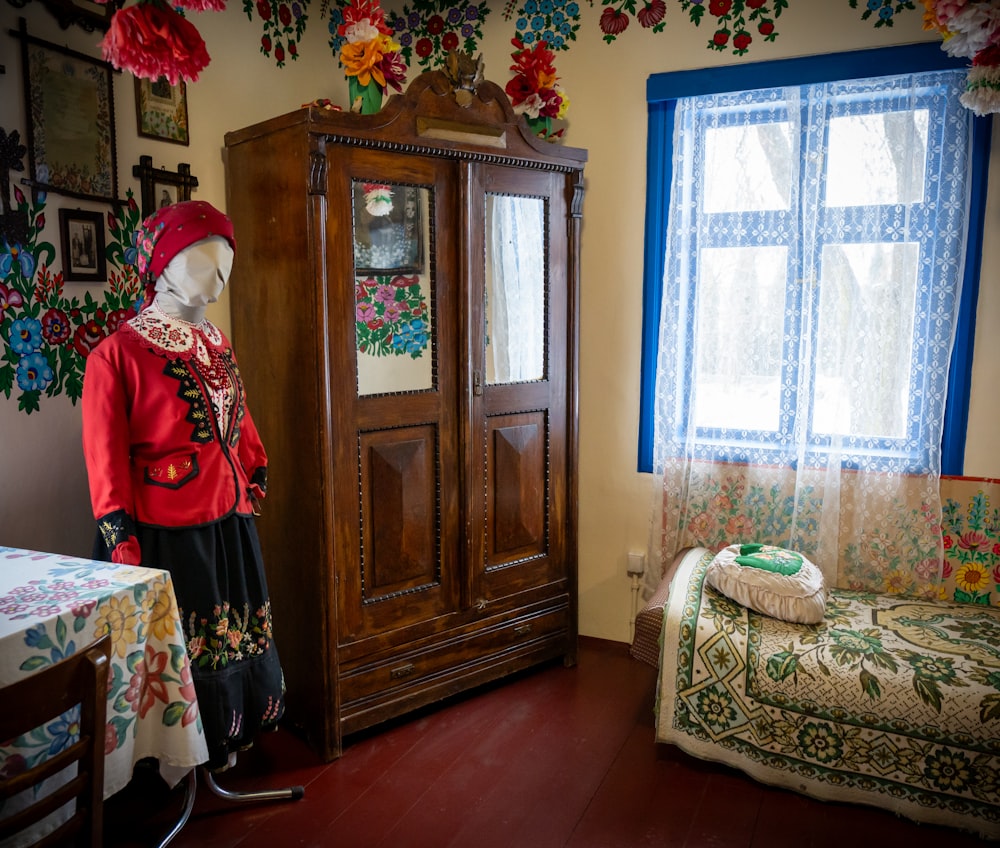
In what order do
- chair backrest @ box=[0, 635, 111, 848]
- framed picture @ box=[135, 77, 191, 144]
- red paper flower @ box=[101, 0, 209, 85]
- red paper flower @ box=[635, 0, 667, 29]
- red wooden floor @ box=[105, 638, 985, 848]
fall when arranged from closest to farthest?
chair backrest @ box=[0, 635, 111, 848], red paper flower @ box=[101, 0, 209, 85], red wooden floor @ box=[105, 638, 985, 848], framed picture @ box=[135, 77, 191, 144], red paper flower @ box=[635, 0, 667, 29]

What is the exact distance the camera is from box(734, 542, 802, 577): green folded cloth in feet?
8.46

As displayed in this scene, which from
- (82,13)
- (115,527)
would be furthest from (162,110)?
(115,527)

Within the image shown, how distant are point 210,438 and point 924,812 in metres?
2.08

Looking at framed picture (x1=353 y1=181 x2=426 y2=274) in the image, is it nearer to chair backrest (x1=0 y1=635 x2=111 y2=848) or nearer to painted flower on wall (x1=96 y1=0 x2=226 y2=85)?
painted flower on wall (x1=96 y1=0 x2=226 y2=85)

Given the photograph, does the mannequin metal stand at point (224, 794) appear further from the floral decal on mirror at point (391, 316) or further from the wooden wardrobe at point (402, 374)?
the floral decal on mirror at point (391, 316)

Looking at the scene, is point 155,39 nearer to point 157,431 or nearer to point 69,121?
point 69,121

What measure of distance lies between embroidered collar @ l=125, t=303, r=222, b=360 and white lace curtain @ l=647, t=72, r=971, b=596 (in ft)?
5.51

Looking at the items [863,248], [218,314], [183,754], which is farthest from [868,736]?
[218,314]

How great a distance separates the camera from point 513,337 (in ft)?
9.40

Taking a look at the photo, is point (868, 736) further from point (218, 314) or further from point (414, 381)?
point (218, 314)

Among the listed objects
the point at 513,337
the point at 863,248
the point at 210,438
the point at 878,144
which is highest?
the point at 878,144

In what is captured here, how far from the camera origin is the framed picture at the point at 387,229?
2473 mm

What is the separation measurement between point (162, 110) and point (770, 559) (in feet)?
7.55

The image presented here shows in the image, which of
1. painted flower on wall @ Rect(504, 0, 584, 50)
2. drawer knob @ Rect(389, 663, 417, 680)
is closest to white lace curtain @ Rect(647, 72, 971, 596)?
painted flower on wall @ Rect(504, 0, 584, 50)
